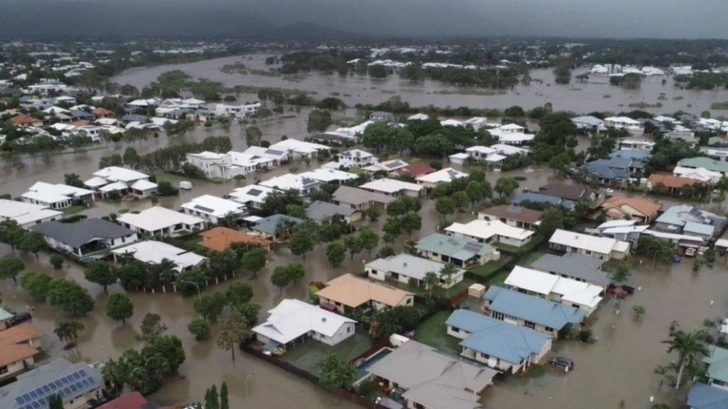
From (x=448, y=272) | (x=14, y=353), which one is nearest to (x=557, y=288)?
(x=448, y=272)

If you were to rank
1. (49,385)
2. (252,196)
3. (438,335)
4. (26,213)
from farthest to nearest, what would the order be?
(252,196) < (26,213) < (438,335) < (49,385)

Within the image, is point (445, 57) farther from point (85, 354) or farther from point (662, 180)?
point (85, 354)

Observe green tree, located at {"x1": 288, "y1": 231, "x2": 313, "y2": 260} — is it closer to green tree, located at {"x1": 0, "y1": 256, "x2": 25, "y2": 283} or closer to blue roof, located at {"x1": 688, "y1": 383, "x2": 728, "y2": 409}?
green tree, located at {"x1": 0, "y1": 256, "x2": 25, "y2": 283}

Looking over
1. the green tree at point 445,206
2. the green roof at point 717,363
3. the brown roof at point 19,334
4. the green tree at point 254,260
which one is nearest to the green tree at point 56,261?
the brown roof at point 19,334

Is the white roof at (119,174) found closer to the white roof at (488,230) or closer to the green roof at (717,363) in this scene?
the white roof at (488,230)

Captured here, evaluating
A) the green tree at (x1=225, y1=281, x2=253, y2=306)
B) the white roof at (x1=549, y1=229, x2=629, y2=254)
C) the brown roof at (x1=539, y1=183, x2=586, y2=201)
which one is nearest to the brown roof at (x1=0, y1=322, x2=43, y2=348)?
the green tree at (x1=225, y1=281, x2=253, y2=306)

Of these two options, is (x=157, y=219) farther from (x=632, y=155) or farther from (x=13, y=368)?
(x=632, y=155)

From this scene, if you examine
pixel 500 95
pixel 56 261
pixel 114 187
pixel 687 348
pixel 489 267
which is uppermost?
pixel 500 95
